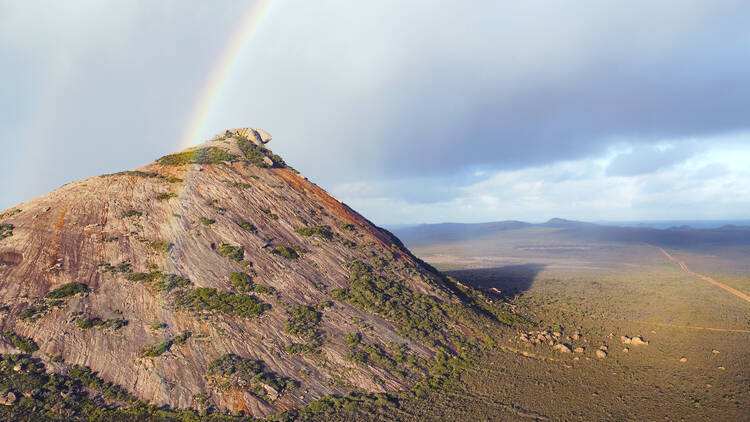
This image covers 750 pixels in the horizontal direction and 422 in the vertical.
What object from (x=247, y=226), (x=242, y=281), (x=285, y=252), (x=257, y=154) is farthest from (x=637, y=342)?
(x=257, y=154)

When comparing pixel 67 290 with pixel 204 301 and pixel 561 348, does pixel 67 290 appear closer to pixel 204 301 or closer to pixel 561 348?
pixel 204 301

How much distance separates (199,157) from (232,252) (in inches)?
717

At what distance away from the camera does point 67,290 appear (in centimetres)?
2539

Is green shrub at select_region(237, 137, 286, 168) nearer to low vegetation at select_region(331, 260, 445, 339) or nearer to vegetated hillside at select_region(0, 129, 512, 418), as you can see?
vegetated hillside at select_region(0, 129, 512, 418)

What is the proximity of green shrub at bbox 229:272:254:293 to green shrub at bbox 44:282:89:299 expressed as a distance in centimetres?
972

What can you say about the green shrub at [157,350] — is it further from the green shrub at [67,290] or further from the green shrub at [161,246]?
the green shrub at [161,246]

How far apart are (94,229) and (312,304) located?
19.6 m

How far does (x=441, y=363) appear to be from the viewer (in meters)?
27.4

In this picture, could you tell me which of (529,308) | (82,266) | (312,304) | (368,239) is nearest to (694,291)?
(529,308)

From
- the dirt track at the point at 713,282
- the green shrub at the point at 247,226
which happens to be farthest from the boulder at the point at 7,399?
the dirt track at the point at 713,282

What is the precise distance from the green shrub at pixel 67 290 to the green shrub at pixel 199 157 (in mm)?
18792

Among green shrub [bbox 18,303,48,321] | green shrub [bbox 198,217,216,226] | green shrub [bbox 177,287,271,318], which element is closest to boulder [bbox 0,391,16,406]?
green shrub [bbox 18,303,48,321]

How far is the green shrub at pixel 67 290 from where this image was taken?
2494 centimetres

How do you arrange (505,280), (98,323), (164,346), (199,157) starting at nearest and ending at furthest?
(164,346) → (98,323) → (199,157) → (505,280)
